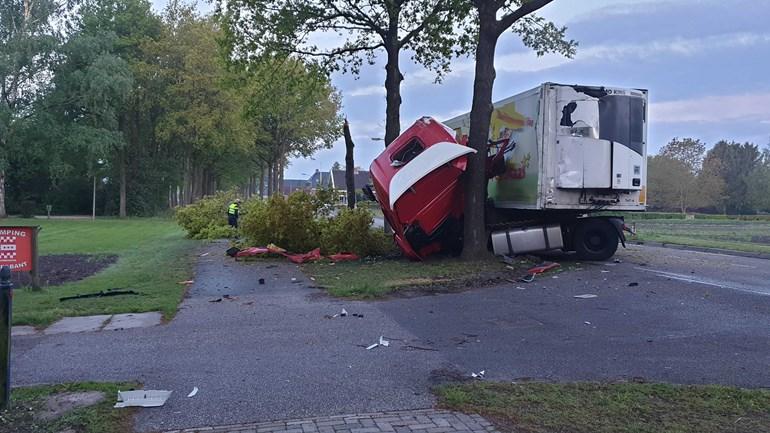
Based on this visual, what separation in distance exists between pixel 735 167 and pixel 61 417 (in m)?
100

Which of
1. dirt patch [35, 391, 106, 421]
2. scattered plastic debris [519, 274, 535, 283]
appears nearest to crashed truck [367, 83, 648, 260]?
scattered plastic debris [519, 274, 535, 283]

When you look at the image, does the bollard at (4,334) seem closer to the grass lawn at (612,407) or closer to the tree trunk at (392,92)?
the grass lawn at (612,407)

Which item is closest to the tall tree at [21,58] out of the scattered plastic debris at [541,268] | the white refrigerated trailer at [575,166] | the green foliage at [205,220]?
the green foliage at [205,220]

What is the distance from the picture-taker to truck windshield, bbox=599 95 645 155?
15203 mm

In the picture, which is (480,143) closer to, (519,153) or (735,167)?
(519,153)

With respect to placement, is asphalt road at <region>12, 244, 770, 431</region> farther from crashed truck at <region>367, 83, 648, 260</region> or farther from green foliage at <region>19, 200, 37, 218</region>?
green foliage at <region>19, 200, 37, 218</region>

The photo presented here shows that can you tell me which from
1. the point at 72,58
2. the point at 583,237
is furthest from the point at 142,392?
the point at 72,58

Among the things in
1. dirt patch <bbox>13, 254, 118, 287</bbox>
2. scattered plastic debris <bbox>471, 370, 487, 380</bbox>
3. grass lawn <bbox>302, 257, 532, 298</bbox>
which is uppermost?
grass lawn <bbox>302, 257, 532, 298</bbox>

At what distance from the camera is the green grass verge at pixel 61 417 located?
16.5 ft

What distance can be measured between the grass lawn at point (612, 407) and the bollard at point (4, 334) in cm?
345

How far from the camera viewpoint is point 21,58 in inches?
1628

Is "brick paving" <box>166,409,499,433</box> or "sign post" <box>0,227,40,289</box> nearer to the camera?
"brick paving" <box>166,409,499,433</box>

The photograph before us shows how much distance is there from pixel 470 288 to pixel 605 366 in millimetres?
5515

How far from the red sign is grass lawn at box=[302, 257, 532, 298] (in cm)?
515
